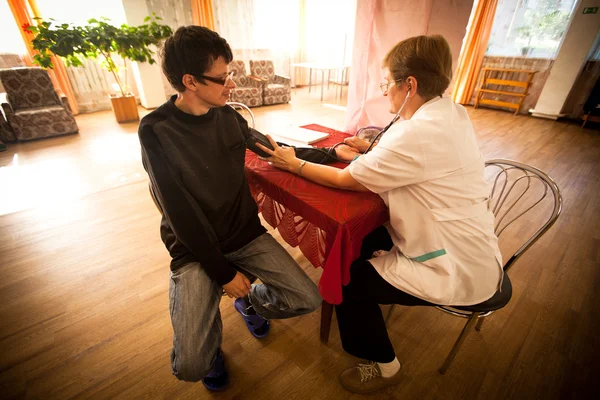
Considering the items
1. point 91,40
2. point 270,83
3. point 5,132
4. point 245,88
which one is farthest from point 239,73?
point 5,132

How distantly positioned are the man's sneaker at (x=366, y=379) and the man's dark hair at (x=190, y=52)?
1246mm

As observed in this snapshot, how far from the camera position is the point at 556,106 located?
15.1 ft

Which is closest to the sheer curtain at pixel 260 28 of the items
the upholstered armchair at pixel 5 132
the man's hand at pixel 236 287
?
the upholstered armchair at pixel 5 132

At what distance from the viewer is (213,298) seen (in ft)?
3.03

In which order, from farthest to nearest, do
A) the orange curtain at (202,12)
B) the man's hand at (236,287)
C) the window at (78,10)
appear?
the orange curtain at (202,12)
the window at (78,10)
the man's hand at (236,287)

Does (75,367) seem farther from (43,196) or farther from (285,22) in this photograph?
(285,22)

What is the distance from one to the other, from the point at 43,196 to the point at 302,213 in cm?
274

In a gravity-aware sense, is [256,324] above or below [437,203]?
below

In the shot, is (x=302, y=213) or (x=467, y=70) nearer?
(x=302, y=213)

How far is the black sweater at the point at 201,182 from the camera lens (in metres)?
0.85

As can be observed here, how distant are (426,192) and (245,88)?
16.7 feet

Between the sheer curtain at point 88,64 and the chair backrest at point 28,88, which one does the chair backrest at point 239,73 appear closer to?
the sheer curtain at point 88,64

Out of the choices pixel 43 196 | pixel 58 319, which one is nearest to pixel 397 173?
pixel 58 319

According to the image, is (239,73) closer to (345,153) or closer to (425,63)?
(345,153)
